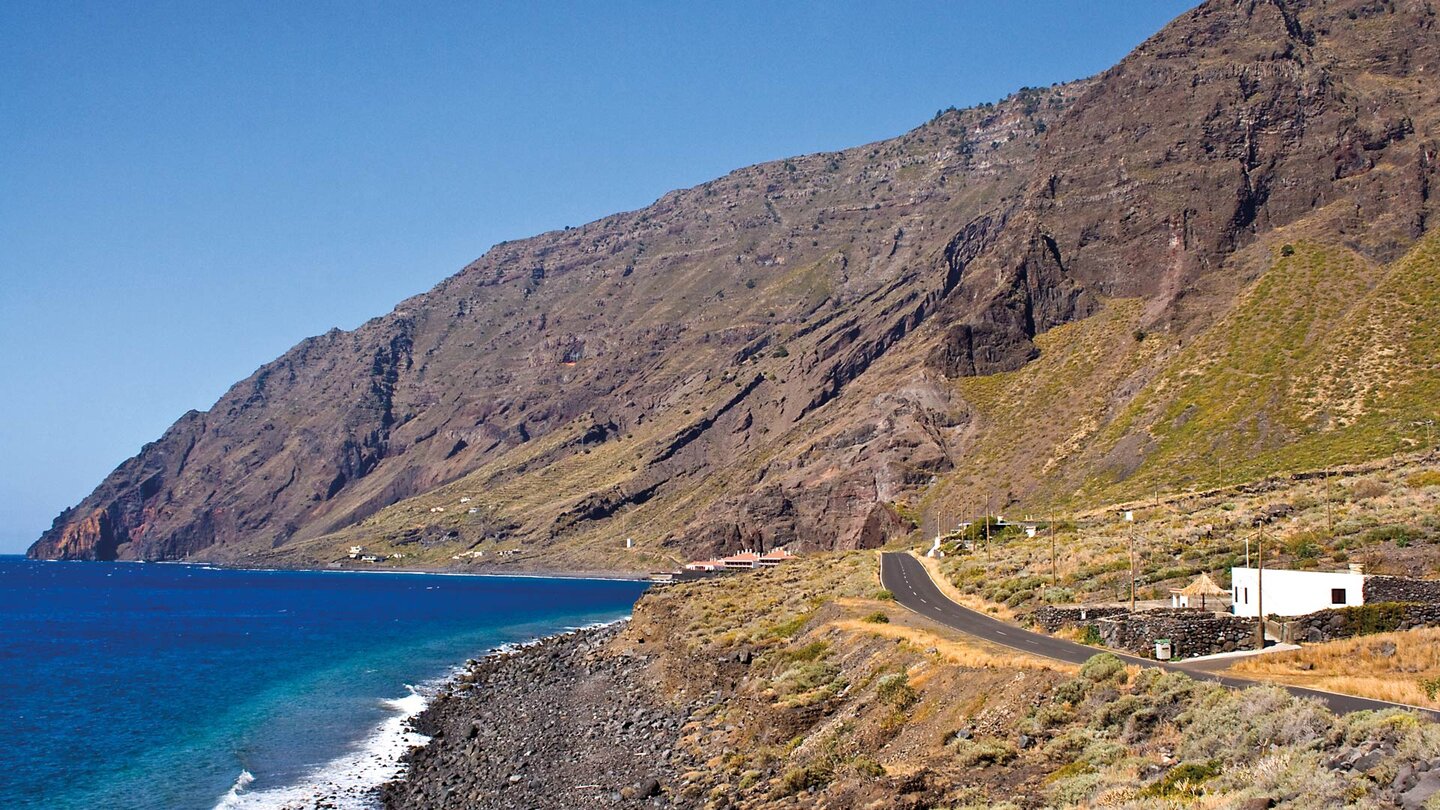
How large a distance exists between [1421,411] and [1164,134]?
7024cm

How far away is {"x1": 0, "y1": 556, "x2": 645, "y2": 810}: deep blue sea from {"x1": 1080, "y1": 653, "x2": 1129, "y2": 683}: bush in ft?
88.1

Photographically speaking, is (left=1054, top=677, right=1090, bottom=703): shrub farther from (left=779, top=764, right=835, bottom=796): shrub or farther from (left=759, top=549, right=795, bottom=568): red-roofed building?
(left=759, top=549, right=795, bottom=568): red-roofed building

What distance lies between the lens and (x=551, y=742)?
42.5m

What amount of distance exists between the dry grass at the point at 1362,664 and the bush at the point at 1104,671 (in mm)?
3349

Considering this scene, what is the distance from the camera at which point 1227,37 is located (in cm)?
14312

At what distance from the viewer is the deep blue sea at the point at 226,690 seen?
42312 millimetres

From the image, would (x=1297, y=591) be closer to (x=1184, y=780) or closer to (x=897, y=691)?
(x=897, y=691)

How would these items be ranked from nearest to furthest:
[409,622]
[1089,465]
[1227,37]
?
[1089,465] → [409,622] → [1227,37]

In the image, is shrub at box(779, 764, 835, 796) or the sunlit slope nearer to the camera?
shrub at box(779, 764, 835, 796)

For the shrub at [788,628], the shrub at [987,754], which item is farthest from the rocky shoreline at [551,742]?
the shrub at [987,754]

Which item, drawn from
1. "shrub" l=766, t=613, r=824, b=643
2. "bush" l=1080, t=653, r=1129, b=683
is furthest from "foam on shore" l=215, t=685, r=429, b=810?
"bush" l=1080, t=653, r=1129, b=683

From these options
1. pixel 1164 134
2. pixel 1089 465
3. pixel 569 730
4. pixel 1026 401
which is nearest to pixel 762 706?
pixel 569 730

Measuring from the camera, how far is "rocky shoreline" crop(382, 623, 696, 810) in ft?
113

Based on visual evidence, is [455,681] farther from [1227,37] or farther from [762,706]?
[1227,37]
